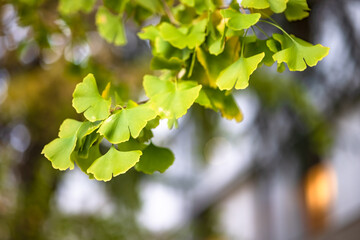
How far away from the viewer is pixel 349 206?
11.2 ft

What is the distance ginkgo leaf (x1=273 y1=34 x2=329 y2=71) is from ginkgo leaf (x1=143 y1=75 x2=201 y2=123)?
10cm

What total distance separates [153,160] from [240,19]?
203 millimetres

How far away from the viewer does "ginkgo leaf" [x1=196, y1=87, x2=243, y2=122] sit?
594 millimetres

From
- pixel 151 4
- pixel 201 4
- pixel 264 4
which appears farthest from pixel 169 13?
pixel 264 4

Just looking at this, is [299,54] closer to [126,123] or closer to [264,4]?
[264,4]

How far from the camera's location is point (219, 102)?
0.64m

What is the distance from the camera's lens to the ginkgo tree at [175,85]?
51 cm

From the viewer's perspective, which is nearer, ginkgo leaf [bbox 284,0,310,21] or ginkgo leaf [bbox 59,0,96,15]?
ginkgo leaf [bbox 284,0,310,21]

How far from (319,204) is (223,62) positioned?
11.9 feet

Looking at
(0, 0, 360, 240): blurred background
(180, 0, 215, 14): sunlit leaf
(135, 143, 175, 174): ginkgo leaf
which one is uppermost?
(180, 0, 215, 14): sunlit leaf

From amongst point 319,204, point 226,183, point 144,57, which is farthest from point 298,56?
point 226,183

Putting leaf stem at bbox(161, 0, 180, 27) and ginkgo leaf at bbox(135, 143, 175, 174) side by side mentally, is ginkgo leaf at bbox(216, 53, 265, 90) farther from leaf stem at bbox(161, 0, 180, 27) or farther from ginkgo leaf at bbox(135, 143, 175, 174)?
leaf stem at bbox(161, 0, 180, 27)

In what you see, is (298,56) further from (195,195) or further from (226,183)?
(195,195)

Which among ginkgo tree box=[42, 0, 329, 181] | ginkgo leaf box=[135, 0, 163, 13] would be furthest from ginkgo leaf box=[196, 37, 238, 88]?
ginkgo leaf box=[135, 0, 163, 13]
